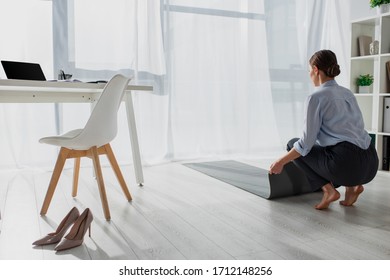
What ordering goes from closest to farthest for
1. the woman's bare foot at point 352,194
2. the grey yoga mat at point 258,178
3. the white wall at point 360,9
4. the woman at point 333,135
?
the woman at point 333,135, the woman's bare foot at point 352,194, the grey yoga mat at point 258,178, the white wall at point 360,9

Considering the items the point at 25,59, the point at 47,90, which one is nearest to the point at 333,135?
the point at 47,90

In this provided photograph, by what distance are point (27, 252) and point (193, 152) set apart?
8.03 feet

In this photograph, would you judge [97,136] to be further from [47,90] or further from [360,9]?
[360,9]

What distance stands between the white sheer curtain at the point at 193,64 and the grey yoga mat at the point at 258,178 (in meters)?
0.50

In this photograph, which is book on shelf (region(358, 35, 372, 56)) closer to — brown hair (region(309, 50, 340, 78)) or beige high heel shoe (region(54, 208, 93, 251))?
brown hair (region(309, 50, 340, 78))

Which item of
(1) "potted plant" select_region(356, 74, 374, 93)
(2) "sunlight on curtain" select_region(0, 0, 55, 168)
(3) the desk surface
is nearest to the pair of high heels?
(3) the desk surface

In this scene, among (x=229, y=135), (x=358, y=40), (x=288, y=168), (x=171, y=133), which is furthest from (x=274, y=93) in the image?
(x=288, y=168)

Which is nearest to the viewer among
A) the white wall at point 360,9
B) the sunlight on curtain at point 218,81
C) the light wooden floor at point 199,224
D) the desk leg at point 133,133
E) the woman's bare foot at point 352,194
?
the light wooden floor at point 199,224

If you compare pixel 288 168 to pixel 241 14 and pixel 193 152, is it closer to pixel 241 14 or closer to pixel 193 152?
pixel 193 152

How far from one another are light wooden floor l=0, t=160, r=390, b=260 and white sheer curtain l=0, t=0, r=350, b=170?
0.91m

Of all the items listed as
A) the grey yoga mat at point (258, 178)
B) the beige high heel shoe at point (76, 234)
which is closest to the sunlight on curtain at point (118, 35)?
the grey yoga mat at point (258, 178)

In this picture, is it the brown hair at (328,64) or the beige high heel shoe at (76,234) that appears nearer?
the beige high heel shoe at (76,234)

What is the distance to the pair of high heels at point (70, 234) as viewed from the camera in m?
1.59

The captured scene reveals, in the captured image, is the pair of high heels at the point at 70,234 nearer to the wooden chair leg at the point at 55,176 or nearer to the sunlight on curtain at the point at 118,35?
the wooden chair leg at the point at 55,176
